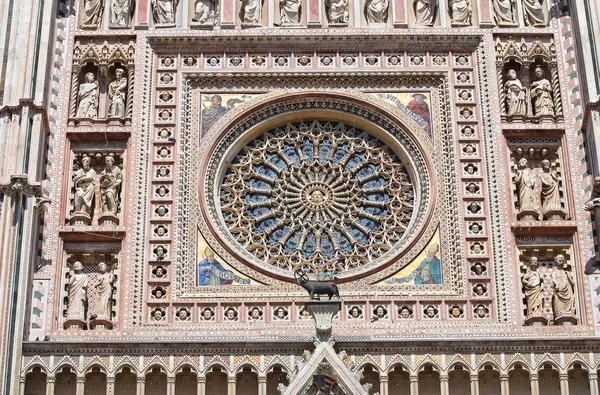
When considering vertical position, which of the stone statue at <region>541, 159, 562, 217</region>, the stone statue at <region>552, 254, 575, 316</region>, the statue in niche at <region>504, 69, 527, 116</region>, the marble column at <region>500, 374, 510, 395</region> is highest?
the statue in niche at <region>504, 69, 527, 116</region>

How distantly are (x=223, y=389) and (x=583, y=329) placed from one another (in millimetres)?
6699

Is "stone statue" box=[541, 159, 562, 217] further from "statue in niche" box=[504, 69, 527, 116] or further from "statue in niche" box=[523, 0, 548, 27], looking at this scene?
"statue in niche" box=[523, 0, 548, 27]

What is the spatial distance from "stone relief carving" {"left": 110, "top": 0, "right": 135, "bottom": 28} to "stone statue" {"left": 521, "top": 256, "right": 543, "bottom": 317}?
960cm

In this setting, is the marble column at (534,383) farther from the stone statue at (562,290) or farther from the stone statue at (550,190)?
the stone statue at (550,190)

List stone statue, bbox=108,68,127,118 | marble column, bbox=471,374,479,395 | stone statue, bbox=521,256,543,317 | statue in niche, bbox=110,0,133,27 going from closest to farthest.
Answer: marble column, bbox=471,374,479,395 < stone statue, bbox=521,256,543,317 < stone statue, bbox=108,68,127,118 < statue in niche, bbox=110,0,133,27

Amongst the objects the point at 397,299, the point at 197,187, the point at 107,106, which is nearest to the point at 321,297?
the point at 397,299

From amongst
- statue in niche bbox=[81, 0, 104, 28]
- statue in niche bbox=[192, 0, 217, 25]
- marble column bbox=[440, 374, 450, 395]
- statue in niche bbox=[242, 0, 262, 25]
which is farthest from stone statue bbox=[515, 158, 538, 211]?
statue in niche bbox=[81, 0, 104, 28]

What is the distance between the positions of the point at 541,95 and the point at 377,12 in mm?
3815

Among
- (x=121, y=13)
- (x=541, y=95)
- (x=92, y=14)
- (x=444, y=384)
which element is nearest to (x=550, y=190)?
(x=541, y=95)

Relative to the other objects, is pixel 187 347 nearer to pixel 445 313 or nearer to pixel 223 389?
pixel 223 389

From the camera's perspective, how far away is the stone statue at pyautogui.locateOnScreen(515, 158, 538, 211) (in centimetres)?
2573

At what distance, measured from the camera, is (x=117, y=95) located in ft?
87.8

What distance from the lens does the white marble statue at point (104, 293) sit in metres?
24.7

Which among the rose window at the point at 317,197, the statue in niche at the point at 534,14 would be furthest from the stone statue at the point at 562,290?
the statue in niche at the point at 534,14
